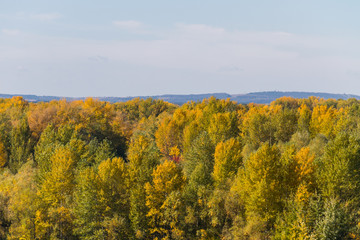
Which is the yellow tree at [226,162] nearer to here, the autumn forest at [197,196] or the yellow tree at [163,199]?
the autumn forest at [197,196]

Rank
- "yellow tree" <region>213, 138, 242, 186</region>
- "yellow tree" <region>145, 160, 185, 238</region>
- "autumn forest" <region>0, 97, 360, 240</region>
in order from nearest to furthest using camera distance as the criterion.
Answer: "autumn forest" <region>0, 97, 360, 240</region> → "yellow tree" <region>145, 160, 185, 238</region> → "yellow tree" <region>213, 138, 242, 186</region>

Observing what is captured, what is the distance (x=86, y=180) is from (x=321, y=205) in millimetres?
43058

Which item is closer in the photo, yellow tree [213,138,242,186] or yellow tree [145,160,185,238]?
yellow tree [145,160,185,238]

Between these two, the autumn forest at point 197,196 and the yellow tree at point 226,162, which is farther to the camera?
the yellow tree at point 226,162

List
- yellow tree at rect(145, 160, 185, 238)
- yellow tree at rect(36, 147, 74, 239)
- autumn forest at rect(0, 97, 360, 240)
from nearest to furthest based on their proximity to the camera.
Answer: autumn forest at rect(0, 97, 360, 240), yellow tree at rect(145, 160, 185, 238), yellow tree at rect(36, 147, 74, 239)

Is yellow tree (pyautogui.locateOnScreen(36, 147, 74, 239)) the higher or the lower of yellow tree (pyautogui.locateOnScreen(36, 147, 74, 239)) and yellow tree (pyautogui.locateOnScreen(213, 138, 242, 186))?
the lower

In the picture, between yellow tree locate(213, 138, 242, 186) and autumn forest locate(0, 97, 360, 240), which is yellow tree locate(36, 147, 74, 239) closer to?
autumn forest locate(0, 97, 360, 240)

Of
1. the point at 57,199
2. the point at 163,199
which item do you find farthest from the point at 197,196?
the point at 57,199

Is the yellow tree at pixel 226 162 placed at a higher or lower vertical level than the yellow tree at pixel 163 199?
higher

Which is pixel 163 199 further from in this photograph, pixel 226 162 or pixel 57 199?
pixel 57 199

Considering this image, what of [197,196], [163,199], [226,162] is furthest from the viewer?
[226,162]

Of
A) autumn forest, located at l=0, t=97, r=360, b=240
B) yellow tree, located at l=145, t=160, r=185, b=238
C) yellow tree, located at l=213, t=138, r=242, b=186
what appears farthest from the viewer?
yellow tree, located at l=213, t=138, r=242, b=186

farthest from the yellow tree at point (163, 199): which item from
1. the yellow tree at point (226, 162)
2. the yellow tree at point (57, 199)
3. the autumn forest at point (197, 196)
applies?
the yellow tree at point (57, 199)

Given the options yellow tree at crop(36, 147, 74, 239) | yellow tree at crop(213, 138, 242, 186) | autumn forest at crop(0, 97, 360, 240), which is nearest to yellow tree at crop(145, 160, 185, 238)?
autumn forest at crop(0, 97, 360, 240)
